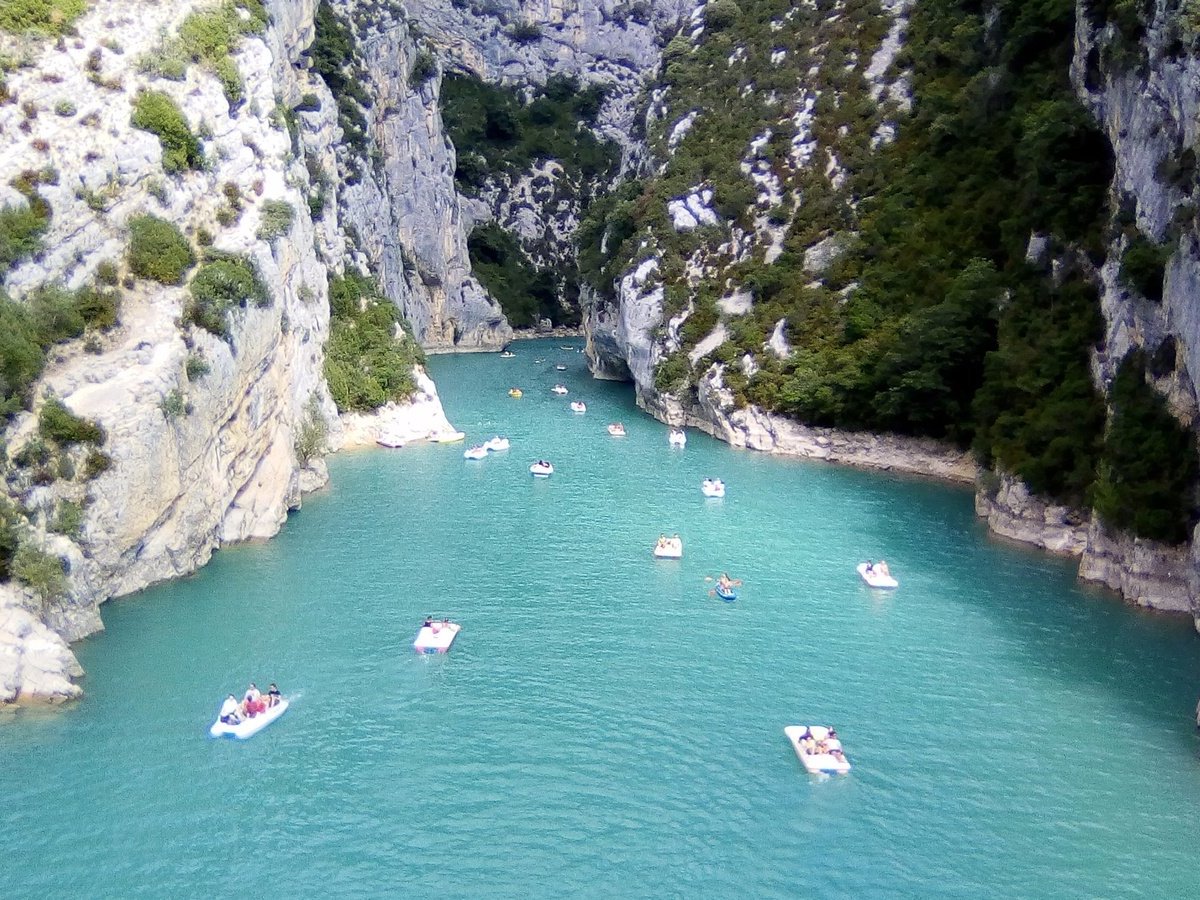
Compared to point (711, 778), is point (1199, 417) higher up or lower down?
higher up

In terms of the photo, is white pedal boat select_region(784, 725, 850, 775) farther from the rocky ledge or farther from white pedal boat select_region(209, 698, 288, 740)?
the rocky ledge

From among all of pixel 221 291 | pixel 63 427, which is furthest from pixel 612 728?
pixel 221 291

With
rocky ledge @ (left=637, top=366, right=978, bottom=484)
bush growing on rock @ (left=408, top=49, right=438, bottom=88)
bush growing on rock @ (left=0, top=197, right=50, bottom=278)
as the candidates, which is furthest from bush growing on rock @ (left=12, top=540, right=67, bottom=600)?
bush growing on rock @ (left=408, top=49, right=438, bottom=88)

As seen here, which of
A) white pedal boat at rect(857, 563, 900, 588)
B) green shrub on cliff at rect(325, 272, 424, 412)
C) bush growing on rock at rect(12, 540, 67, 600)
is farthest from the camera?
green shrub on cliff at rect(325, 272, 424, 412)

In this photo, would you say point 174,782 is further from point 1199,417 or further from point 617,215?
point 617,215

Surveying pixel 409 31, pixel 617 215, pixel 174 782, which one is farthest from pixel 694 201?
pixel 174 782

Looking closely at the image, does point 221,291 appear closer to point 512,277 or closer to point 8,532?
point 8,532
